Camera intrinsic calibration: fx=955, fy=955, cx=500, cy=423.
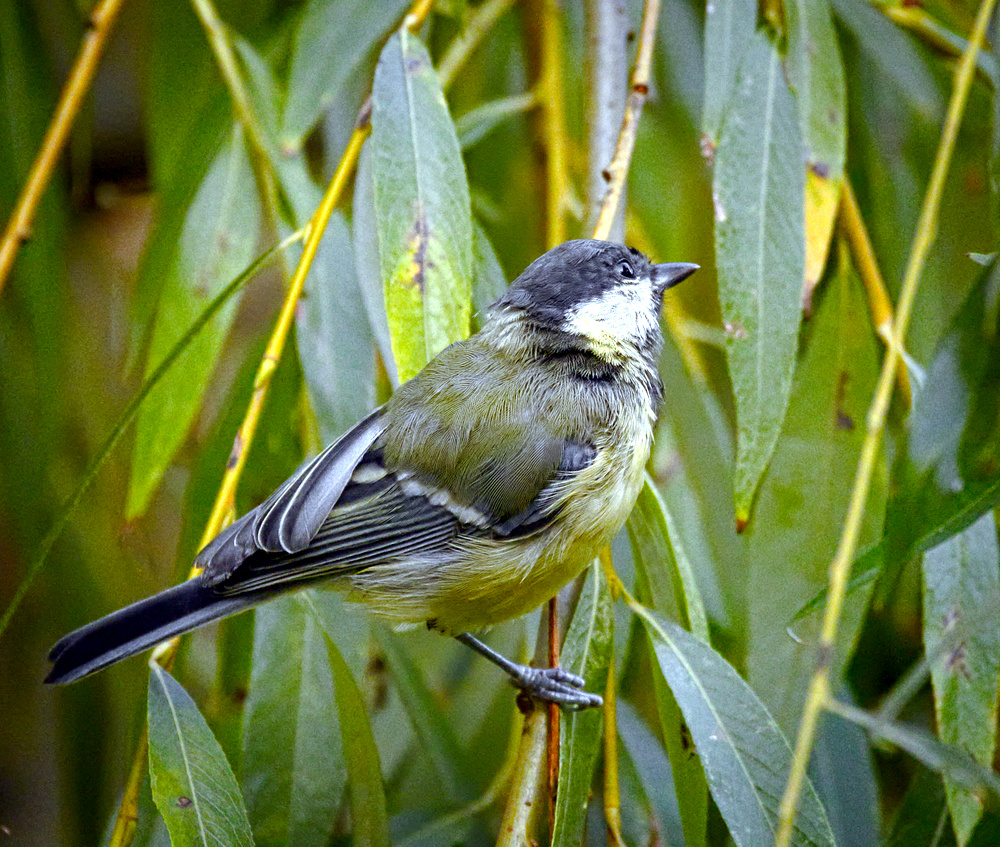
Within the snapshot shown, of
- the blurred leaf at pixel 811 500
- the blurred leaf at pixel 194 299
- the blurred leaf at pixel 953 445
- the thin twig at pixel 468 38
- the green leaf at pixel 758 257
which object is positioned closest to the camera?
the blurred leaf at pixel 953 445

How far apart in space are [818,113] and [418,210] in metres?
0.68

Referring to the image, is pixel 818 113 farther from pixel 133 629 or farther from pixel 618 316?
pixel 133 629

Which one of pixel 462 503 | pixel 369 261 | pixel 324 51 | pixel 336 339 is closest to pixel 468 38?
pixel 324 51

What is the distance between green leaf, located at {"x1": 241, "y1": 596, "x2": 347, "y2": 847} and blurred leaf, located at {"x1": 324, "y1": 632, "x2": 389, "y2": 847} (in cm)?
6

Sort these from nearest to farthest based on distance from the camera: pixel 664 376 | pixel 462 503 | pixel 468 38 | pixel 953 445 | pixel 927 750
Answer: pixel 927 750, pixel 953 445, pixel 462 503, pixel 664 376, pixel 468 38

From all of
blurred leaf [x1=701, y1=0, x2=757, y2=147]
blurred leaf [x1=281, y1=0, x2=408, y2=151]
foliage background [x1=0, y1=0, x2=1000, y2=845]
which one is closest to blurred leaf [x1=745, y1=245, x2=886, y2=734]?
foliage background [x1=0, y1=0, x2=1000, y2=845]

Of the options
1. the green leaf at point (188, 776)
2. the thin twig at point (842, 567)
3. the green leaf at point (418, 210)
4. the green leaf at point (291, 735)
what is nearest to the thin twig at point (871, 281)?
the thin twig at point (842, 567)

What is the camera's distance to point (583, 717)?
46.7 inches

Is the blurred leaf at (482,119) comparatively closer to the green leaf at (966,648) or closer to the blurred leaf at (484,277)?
the blurred leaf at (484,277)

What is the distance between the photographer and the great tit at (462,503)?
1.22 metres

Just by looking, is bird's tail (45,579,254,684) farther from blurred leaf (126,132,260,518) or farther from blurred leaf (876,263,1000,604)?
blurred leaf (876,263,1000,604)

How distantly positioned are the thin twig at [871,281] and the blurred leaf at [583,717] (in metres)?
0.58

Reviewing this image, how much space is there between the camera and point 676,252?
6.96 feet

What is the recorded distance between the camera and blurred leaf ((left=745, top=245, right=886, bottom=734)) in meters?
1.38
